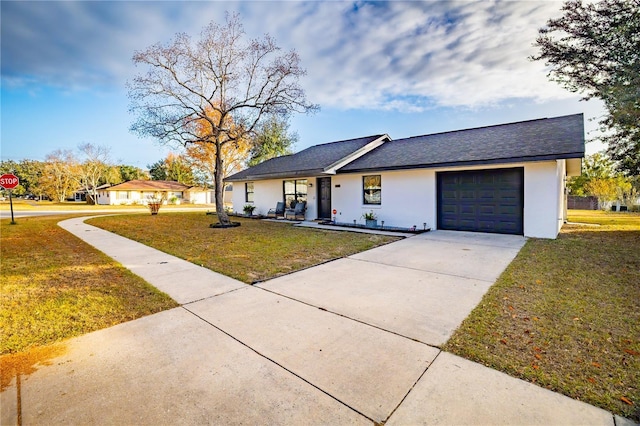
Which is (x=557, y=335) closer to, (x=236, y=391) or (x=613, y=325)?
(x=613, y=325)

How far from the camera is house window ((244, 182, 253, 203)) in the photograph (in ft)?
60.7

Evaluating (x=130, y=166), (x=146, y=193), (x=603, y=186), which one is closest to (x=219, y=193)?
(x=603, y=186)

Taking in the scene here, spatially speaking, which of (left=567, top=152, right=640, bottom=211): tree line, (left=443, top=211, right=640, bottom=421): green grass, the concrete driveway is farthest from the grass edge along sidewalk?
(left=567, top=152, right=640, bottom=211): tree line

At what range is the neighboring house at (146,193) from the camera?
39906mm

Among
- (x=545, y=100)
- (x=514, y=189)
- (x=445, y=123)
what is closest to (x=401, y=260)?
(x=514, y=189)

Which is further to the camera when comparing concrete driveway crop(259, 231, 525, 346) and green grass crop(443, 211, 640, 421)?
concrete driveway crop(259, 231, 525, 346)

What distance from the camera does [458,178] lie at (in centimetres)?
1013

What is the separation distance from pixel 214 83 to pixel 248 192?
7.46 meters

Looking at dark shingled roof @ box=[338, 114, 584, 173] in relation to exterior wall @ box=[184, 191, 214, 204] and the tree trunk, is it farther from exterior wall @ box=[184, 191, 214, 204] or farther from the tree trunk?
exterior wall @ box=[184, 191, 214, 204]

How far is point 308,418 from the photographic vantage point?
75.8 inches

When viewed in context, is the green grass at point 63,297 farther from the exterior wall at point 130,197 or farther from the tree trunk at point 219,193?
the exterior wall at point 130,197

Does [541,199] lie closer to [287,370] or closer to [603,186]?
[287,370]

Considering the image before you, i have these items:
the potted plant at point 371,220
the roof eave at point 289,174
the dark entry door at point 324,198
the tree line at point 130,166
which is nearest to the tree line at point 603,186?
the potted plant at point 371,220

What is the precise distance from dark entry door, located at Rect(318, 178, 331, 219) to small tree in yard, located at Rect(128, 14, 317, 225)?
11.6ft
